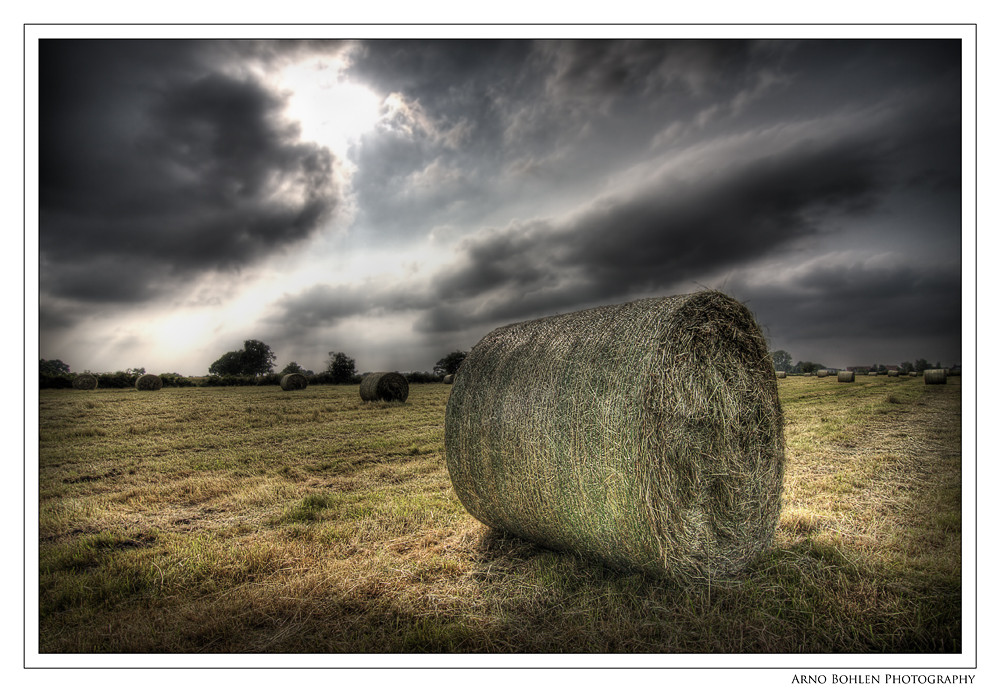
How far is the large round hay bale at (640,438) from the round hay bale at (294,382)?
1873 cm

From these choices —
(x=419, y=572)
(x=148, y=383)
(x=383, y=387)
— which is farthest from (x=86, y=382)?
(x=419, y=572)

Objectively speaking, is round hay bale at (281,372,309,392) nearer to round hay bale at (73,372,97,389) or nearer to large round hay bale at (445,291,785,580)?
round hay bale at (73,372,97,389)

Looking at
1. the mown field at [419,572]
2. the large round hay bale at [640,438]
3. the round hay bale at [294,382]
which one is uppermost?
the large round hay bale at [640,438]

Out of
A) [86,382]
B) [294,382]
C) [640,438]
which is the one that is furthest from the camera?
[294,382]

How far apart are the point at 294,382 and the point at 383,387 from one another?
7641 mm

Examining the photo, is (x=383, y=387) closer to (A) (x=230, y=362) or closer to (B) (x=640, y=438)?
(A) (x=230, y=362)

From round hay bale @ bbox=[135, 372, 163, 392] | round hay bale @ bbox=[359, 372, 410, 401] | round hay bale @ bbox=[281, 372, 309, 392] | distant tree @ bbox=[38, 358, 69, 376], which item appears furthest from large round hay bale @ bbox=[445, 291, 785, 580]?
round hay bale @ bbox=[135, 372, 163, 392]

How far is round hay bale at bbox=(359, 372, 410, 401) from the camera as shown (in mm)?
15441

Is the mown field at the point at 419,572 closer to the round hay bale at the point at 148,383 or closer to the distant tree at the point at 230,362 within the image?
the distant tree at the point at 230,362

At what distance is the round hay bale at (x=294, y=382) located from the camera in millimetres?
21047

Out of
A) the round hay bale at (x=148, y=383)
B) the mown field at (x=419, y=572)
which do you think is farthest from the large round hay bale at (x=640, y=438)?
the round hay bale at (x=148, y=383)

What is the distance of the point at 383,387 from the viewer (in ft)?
51.0
